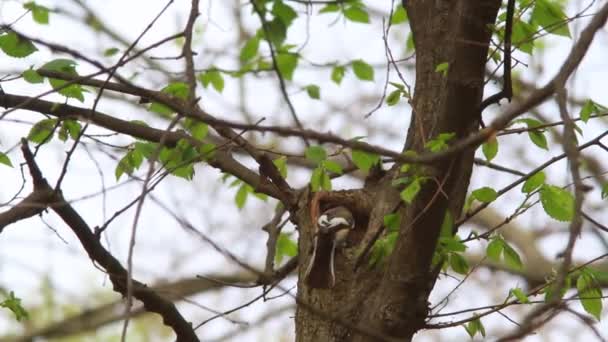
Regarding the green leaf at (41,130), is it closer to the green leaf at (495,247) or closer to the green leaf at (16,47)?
the green leaf at (16,47)

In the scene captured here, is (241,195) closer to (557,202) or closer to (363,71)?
(363,71)

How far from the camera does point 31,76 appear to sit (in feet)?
7.19

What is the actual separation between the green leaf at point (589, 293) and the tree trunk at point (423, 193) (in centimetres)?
36

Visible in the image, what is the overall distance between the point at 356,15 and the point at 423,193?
1374mm

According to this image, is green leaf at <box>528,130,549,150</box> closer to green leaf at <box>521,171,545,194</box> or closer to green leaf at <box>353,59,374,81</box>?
green leaf at <box>521,171,545,194</box>

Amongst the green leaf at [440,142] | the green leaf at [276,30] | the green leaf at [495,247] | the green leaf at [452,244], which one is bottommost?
the green leaf at [452,244]

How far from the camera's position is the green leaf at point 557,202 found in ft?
7.23

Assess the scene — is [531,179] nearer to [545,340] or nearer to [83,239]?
[83,239]

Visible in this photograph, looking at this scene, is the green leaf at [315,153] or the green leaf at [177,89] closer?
the green leaf at [315,153]

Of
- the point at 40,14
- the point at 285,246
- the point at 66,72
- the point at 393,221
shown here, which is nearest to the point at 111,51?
the point at 40,14

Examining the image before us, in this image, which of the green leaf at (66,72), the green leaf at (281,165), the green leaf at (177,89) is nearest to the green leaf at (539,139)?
the green leaf at (281,165)

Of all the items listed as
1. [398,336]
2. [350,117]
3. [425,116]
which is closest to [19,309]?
[398,336]

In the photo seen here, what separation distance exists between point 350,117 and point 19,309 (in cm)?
552

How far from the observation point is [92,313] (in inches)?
306
